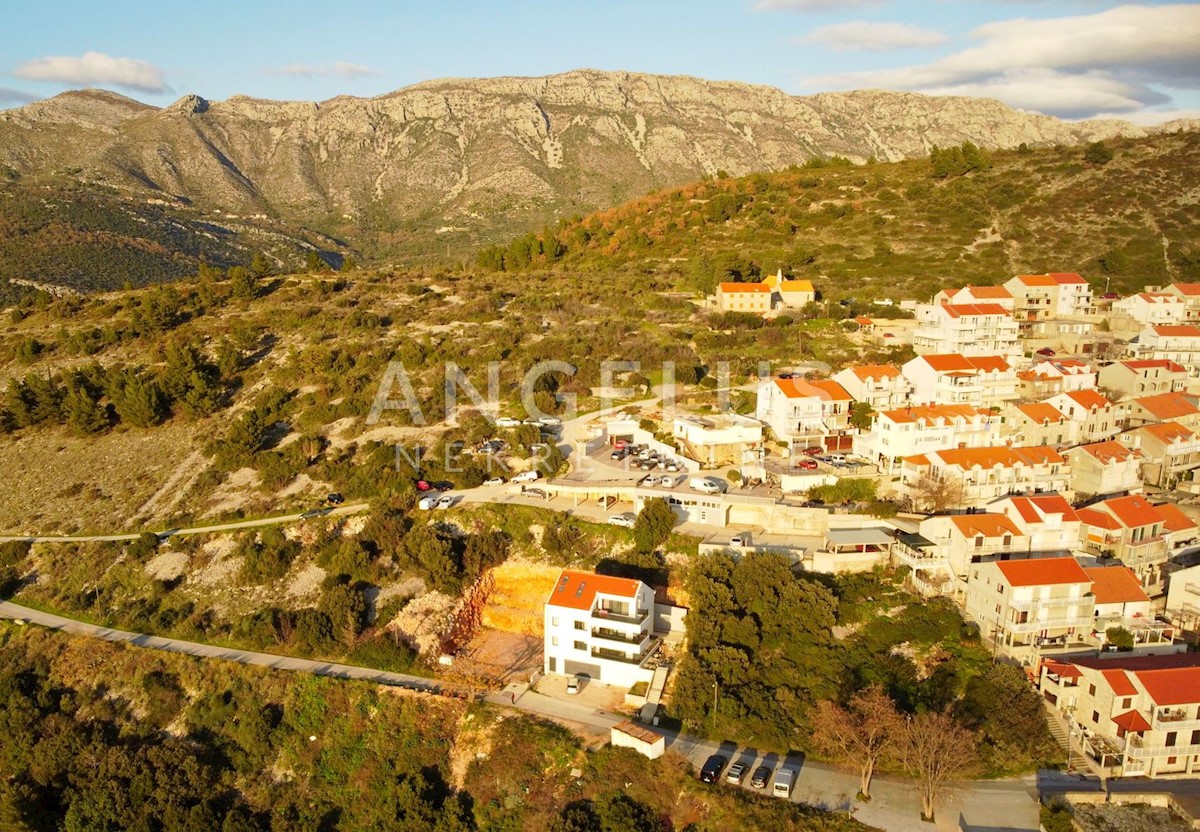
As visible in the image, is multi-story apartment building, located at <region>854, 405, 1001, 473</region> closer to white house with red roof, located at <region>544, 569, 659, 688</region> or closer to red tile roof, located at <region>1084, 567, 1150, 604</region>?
red tile roof, located at <region>1084, 567, 1150, 604</region>

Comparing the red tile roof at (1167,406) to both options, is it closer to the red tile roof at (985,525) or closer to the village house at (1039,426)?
the village house at (1039,426)

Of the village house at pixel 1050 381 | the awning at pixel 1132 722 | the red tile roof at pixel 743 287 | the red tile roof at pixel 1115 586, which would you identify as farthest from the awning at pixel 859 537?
the red tile roof at pixel 743 287

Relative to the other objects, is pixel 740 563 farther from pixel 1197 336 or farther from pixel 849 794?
pixel 1197 336

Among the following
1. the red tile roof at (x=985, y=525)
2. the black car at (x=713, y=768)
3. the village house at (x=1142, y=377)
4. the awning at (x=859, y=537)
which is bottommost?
the black car at (x=713, y=768)

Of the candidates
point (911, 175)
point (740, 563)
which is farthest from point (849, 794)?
point (911, 175)

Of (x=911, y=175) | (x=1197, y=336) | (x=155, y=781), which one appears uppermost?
(x=911, y=175)

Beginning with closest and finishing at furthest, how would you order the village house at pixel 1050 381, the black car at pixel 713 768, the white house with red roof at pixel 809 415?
the black car at pixel 713 768 → the white house with red roof at pixel 809 415 → the village house at pixel 1050 381
